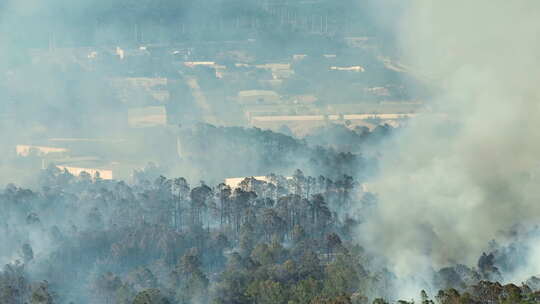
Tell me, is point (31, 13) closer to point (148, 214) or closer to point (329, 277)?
point (148, 214)

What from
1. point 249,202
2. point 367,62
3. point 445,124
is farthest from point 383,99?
point 249,202

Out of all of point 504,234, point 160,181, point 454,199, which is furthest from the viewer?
point 160,181

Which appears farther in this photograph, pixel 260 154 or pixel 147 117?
pixel 147 117

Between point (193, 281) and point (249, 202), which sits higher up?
point (249, 202)

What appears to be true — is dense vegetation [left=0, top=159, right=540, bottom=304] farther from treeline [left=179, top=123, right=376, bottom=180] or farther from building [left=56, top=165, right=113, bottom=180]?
treeline [left=179, top=123, right=376, bottom=180]

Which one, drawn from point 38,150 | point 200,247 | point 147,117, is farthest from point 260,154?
point 200,247

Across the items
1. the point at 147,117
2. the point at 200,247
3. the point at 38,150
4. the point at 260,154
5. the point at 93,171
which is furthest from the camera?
the point at 147,117

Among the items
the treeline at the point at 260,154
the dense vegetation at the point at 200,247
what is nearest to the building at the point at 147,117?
the treeline at the point at 260,154

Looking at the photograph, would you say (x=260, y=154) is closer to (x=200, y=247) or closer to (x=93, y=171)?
(x=93, y=171)

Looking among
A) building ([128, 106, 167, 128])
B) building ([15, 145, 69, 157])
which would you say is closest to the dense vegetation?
building ([15, 145, 69, 157])

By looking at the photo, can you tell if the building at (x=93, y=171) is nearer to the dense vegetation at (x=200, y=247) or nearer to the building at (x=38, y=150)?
the dense vegetation at (x=200, y=247)

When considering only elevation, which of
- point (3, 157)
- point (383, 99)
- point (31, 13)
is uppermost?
point (31, 13)
